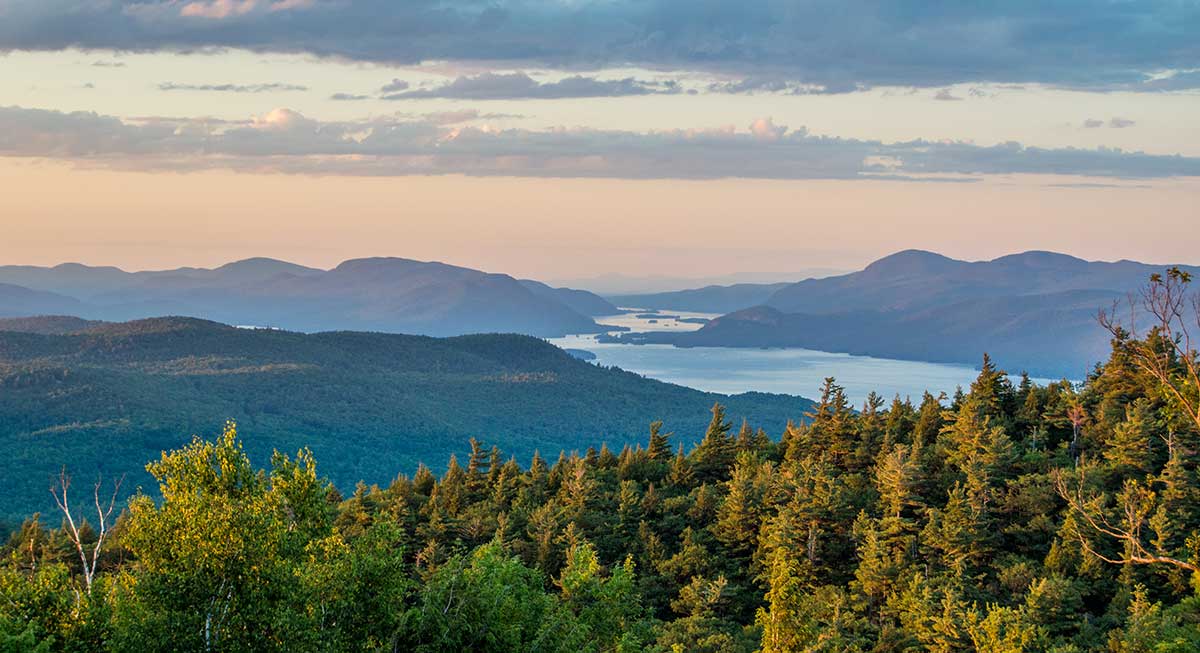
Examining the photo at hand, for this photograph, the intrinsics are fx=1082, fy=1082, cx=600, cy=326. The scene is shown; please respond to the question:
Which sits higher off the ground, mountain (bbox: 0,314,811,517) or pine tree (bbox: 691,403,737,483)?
pine tree (bbox: 691,403,737,483)

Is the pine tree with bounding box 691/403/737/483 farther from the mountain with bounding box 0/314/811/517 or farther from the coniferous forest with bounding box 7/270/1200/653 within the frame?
the mountain with bounding box 0/314/811/517

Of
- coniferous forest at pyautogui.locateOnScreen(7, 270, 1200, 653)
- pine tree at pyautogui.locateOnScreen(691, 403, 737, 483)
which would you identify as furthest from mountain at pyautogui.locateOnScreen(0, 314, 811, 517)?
coniferous forest at pyautogui.locateOnScreen(7, 270, 1200, 653)

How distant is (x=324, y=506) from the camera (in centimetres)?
1989

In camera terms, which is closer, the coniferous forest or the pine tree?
the coniferous forest

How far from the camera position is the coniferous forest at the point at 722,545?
17.2 metres

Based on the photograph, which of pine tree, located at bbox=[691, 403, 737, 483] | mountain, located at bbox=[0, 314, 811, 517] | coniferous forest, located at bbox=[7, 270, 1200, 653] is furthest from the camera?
mountain, located at bbox=[0, 314, 811, 517]

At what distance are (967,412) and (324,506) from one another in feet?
118

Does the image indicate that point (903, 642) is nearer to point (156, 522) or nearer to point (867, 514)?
point (867, 514)

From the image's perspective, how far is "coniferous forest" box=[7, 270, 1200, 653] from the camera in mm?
17156

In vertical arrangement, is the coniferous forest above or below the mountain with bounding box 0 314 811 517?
above

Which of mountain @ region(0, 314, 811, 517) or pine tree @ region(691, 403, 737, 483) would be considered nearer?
pine tree @ region(691, 403, 737, 483)

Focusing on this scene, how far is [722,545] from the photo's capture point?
1875 inches

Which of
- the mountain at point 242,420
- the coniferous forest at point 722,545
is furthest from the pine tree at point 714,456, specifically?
the mountain at point 242,420

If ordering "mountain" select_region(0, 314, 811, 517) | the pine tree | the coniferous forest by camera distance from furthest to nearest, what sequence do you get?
1. "mountain" select_region(0, 314, 811, 517)
2. the pine tree
3. the coniferous forest
